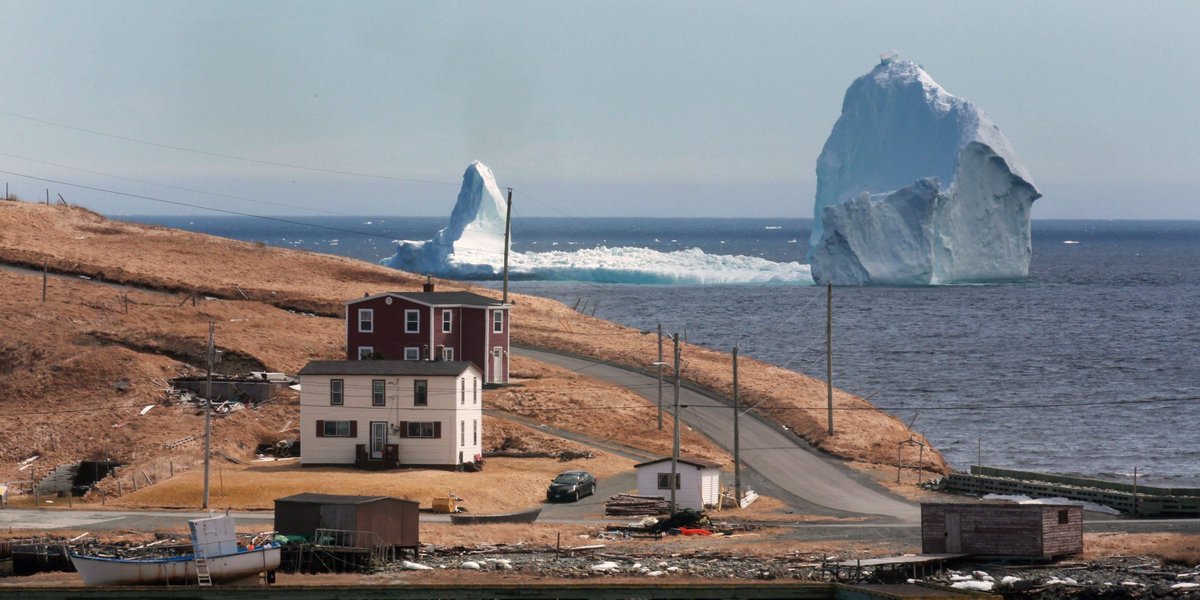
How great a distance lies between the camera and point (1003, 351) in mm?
112375

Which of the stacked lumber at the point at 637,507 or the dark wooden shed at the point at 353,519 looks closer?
the dark wooden shed at the point at 353,519

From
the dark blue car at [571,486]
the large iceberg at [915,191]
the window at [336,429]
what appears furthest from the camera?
the large iceberg at [915,191]

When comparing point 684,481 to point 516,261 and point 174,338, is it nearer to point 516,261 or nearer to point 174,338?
point 174,338

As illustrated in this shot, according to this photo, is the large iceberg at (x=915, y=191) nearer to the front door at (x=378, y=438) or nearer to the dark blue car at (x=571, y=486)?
the front door at (x=378, y=438)

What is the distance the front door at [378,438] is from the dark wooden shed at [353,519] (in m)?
12.6

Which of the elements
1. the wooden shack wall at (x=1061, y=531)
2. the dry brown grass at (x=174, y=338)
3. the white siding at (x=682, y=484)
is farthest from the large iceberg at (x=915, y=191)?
the wooden shack wall at (x=1061, y=531)

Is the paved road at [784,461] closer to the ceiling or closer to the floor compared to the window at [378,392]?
closer to the floor

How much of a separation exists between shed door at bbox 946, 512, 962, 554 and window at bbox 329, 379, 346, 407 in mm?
23202

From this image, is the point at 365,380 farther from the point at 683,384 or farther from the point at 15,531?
the point at 683,384

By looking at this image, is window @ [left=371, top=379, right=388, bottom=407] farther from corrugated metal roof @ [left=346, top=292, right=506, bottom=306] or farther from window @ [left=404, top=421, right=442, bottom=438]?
corrugated metal roof @ [left=346, top=292, right=506, bottom=306]

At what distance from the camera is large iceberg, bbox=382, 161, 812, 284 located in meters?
157

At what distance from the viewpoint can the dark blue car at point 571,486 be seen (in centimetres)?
5106

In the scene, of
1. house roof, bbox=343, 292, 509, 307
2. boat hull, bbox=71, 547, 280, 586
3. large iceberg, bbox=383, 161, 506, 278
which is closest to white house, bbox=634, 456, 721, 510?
boat hull, bbox=71, 547, 280, 586

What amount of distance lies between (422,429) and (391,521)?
44.0 ft
